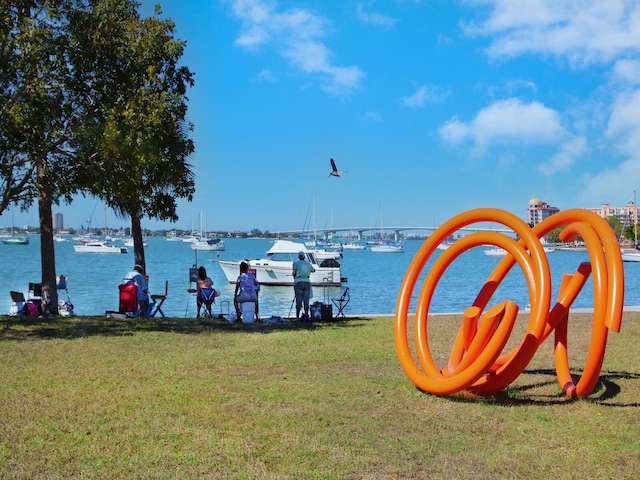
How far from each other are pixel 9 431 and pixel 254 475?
2.44 meters

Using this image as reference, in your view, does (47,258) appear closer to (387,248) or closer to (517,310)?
(517,310)

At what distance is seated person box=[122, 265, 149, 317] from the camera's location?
15.7 meters

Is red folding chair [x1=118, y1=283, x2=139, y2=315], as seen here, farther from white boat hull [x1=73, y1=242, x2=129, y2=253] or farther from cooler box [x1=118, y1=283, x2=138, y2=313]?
white boat hull [x1=73, y1=242, x2=129, y2=253]

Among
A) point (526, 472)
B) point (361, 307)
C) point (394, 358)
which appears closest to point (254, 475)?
point (526, 472)

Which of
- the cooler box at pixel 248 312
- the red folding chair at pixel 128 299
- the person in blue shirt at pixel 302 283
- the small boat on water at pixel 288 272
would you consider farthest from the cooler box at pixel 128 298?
the small boat on water at pixel 288 272

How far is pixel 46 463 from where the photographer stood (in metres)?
5.32

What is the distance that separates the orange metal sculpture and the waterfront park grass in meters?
0.28

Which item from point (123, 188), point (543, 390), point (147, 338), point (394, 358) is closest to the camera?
point (543, 390)

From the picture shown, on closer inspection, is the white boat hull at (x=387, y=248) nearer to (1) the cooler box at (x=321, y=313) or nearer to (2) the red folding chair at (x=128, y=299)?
(1) the cooler box at (x=321, y=313)

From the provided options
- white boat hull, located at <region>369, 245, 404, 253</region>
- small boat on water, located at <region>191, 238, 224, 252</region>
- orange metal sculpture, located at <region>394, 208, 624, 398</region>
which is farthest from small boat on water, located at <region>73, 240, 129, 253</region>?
orange metal sculpture, located at <region>394, 208, 624, 398</region>

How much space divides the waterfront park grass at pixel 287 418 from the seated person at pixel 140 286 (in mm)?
4763

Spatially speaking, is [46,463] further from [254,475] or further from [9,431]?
[254,475]

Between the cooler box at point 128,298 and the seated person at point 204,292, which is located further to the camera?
the seated person at point 204,292

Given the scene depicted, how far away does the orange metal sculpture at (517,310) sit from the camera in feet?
22.2
